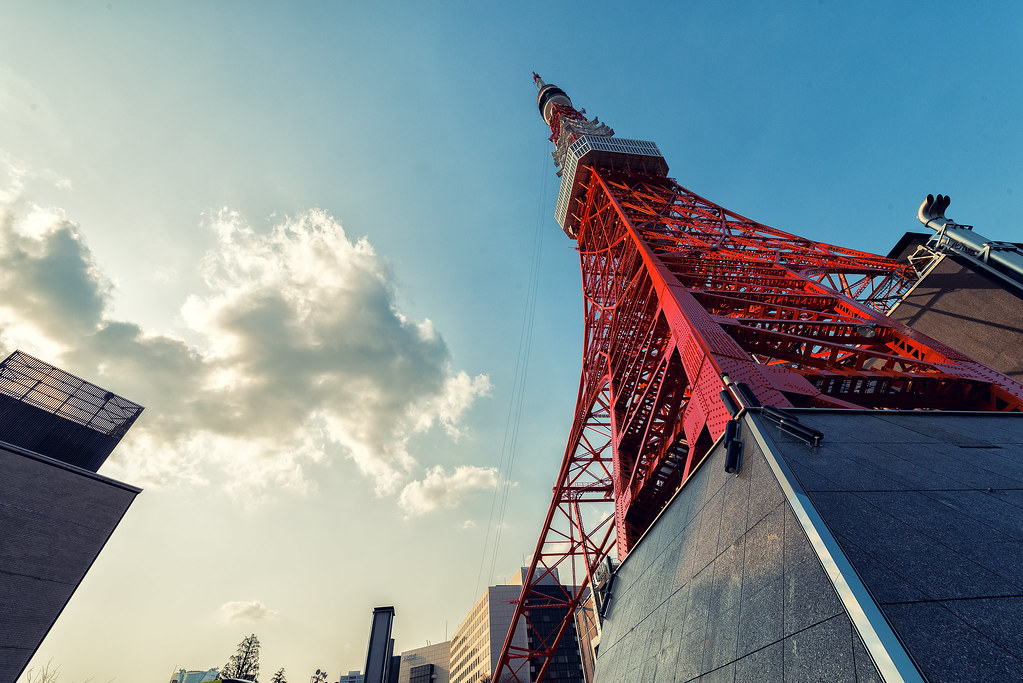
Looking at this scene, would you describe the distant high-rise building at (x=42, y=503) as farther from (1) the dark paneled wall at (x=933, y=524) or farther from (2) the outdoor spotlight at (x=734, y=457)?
(1) the dark paneled wall at (x=933, y=524)

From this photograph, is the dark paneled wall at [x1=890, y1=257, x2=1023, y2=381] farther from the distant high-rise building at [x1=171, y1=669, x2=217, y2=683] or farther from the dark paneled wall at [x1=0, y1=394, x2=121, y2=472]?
the distant high-rise building at [x1=171, y1=669, x2=217, y2=683]

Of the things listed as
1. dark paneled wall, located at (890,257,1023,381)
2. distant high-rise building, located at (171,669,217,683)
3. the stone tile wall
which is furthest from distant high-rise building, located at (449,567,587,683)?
the stone tile wall

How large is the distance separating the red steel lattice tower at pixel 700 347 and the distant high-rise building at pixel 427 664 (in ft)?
238

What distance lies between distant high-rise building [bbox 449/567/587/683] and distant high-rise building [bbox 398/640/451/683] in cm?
482

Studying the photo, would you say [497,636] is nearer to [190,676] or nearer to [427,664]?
[427,664]

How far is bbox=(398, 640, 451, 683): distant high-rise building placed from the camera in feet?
245

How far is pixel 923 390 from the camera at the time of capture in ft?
29.1

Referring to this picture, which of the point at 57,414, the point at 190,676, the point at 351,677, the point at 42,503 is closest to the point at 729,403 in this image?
the point at 42,503

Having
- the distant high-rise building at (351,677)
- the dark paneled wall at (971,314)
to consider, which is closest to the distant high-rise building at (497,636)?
the distant high-rise building at (351,677)

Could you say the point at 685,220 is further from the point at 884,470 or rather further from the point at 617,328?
the point at 884,470

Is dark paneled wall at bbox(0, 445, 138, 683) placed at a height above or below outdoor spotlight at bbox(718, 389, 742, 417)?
above

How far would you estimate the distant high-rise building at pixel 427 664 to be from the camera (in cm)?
7481

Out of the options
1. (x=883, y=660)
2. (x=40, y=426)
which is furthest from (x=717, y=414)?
(x=40, y=426)

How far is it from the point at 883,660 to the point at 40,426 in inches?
1125
